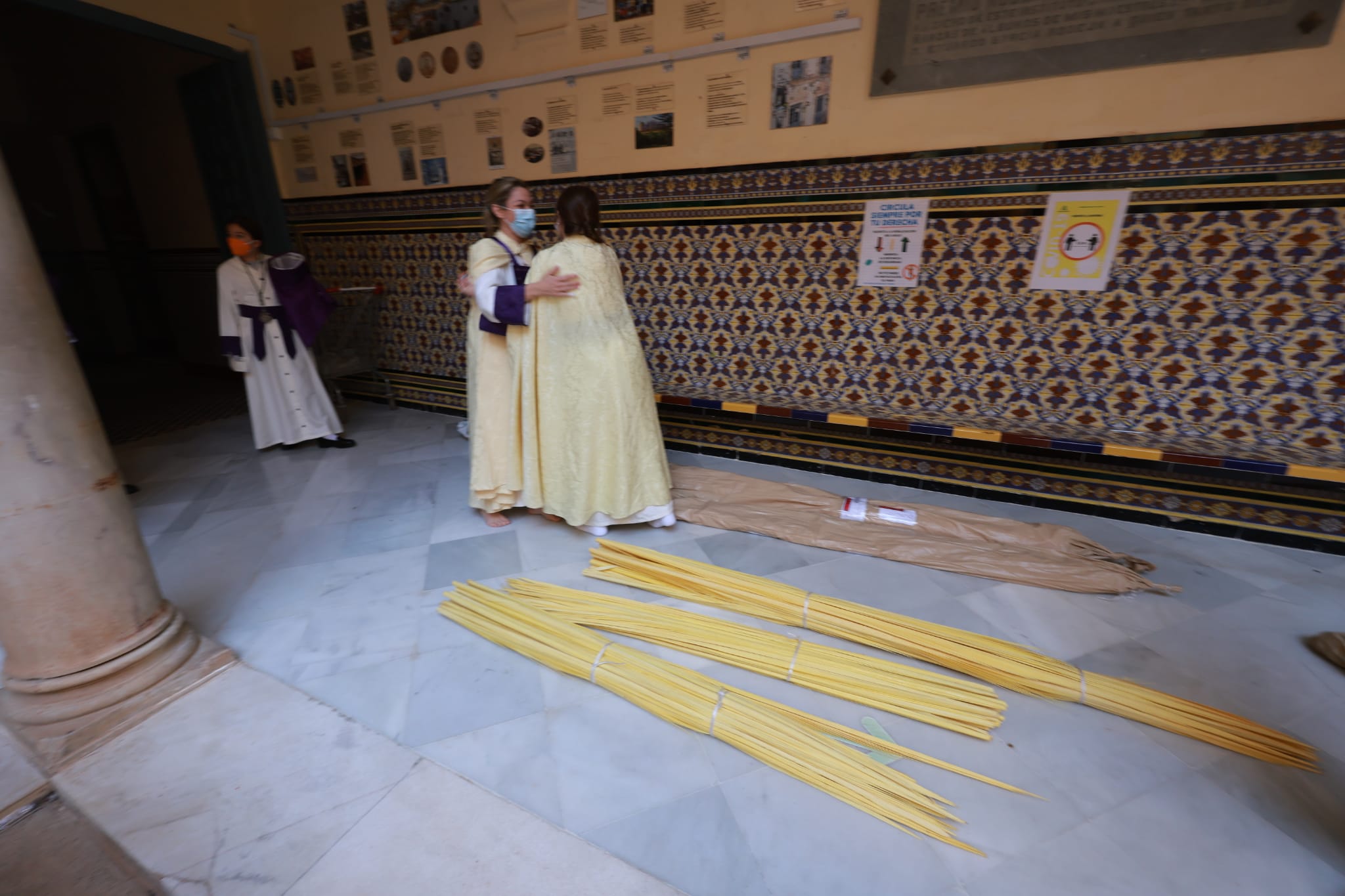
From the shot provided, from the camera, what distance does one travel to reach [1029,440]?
10.3 feet

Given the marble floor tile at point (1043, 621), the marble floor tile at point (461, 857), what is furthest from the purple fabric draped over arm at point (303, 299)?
the marble floor tile at point (1043, 621)

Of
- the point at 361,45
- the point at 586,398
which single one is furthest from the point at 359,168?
the point at 586,398

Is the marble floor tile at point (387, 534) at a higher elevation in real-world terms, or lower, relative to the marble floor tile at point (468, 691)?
higher

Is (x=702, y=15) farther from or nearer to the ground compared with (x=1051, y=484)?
farther from the ground

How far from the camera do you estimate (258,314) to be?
4.29m

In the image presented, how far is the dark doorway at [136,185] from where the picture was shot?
5.21 metres

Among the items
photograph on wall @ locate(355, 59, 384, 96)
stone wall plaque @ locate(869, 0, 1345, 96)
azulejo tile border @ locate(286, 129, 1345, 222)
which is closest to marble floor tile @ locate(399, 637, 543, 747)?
azulejo tile border @ locate(286, 129, 1345, 222)

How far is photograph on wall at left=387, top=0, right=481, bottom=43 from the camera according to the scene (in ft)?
13.7

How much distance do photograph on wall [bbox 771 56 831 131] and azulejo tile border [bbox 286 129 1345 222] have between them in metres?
0.25

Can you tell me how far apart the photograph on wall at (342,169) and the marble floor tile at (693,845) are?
567 cm

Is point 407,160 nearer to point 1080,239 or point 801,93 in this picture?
point 801,93

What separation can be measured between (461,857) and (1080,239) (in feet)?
12.4

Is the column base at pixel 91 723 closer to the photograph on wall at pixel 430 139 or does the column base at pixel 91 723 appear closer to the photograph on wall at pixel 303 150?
the photograph on wall at pixel 430 139

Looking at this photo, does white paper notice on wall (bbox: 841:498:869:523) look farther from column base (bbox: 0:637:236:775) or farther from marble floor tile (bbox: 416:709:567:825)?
column base (bbox: 0:637:236:775)
